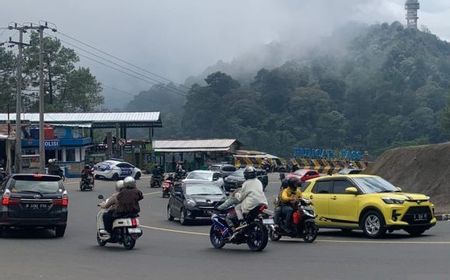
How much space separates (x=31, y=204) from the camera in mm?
20750

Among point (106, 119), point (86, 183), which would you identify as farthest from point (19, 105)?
point (106, 119)

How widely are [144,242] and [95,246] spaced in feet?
4.71

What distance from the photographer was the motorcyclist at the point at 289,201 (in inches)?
754

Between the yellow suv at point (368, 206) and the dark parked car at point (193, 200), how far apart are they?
5.72 m

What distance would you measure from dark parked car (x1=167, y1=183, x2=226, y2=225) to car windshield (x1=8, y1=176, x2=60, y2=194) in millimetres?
6426

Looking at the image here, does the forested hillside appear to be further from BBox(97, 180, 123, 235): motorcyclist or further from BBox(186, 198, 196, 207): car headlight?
BBox(97, 180, 123, 235): motorcyclist

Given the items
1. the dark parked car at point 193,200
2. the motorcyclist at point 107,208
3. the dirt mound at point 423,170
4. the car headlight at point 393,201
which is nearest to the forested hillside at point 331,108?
the dirt mound at point 423,170

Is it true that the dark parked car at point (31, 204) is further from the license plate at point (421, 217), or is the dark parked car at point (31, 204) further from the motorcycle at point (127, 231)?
the license plate at point (421, 217)

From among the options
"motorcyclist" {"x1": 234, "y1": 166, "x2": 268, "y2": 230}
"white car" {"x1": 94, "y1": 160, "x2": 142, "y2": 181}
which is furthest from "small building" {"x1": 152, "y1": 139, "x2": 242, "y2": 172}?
"motorcyclist" {"x1": 234, "y1": 166, "x2": 268, "y2": 230}

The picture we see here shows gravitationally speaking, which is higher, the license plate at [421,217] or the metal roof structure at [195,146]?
the metal roof structure at [195,146]

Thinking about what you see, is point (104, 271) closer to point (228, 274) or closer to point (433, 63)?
point (228, 274)

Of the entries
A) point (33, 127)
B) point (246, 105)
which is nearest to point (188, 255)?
point (33, 127)

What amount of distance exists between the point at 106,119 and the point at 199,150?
10.5 meters

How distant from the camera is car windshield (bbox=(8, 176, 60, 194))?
2103 cm
